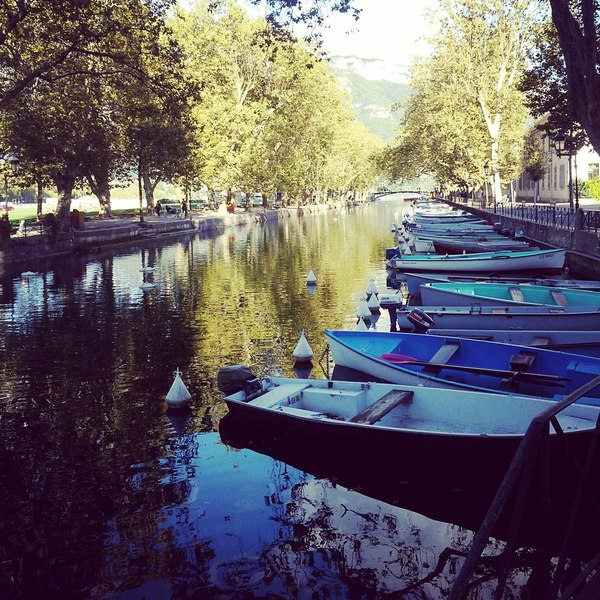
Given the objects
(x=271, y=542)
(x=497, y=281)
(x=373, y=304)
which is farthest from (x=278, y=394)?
(x=497, y=281)

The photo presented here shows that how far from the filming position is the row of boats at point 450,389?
8.19 metres

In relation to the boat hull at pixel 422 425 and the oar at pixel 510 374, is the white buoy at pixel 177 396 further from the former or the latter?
the oar at pixel 510 374

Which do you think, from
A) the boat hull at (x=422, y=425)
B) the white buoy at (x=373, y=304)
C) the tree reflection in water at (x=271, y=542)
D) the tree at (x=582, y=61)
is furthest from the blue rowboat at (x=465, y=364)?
the white buoy at (x=373, y=304)

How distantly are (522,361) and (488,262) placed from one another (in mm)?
16153

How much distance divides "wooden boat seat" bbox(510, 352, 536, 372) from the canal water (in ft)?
8.40

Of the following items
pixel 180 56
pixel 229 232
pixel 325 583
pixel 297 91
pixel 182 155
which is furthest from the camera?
pixel 297 91

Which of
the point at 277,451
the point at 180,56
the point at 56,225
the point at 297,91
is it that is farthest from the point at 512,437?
the point at 297,91

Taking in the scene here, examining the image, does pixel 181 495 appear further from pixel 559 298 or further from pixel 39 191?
pixel 39 191

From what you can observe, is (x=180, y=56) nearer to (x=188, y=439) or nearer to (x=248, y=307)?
(x=248, y=307)

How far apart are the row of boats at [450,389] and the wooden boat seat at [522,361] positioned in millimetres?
15

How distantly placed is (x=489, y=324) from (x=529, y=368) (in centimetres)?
414

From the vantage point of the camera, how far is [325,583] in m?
6.50

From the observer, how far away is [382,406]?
29.6 feet

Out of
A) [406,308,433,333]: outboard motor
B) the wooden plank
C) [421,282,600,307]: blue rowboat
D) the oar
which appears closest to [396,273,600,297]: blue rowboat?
[421,282,600,307]: blue rowboat
